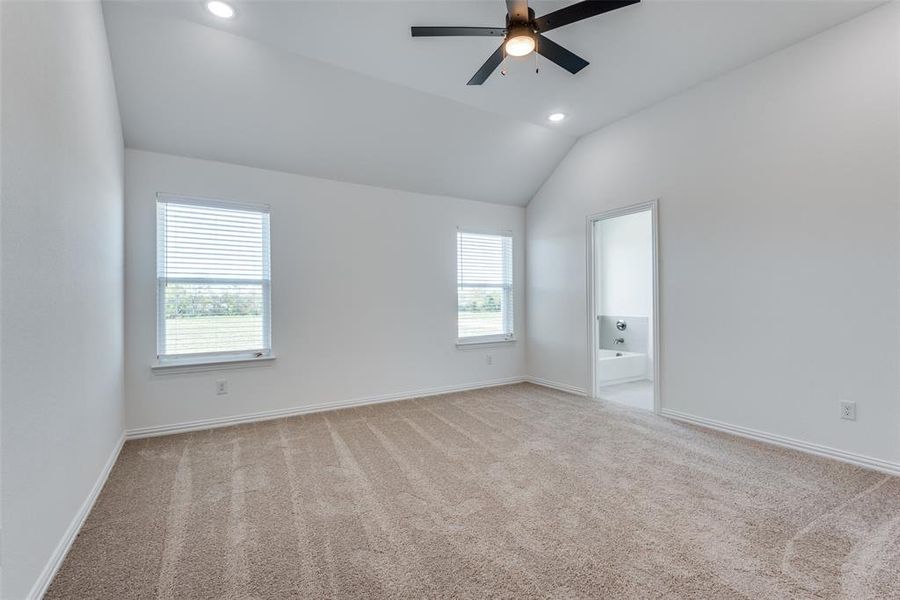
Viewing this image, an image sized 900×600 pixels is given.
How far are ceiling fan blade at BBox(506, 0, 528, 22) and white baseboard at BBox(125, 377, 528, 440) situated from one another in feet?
12.1

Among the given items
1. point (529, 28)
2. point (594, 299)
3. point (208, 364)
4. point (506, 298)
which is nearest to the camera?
point (529, 28)

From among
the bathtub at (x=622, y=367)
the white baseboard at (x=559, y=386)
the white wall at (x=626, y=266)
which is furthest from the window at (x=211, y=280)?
the white wall at (x=626, y=266)

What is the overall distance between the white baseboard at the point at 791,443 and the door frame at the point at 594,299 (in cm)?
27

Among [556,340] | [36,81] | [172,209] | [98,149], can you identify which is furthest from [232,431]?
[556,340]

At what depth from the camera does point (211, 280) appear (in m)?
3.59

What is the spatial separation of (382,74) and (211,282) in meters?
2.40

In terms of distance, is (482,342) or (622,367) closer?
(482,342)

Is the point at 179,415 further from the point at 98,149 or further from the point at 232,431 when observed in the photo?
the point at 98,149

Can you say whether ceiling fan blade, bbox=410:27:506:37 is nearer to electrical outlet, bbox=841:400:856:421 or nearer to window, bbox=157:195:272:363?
window, bbox=157:195:272:363

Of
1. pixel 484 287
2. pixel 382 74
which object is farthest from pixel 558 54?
pixel 484 287

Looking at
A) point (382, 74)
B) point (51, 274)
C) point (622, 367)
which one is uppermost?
point (382, 74)

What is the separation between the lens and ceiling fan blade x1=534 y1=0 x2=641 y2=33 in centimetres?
201

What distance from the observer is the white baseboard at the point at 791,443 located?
254 centimetres

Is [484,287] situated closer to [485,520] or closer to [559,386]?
[559,386]
